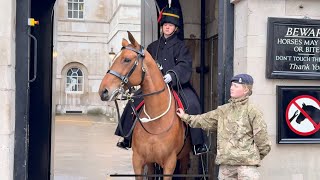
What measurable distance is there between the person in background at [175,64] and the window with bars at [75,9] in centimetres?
3049

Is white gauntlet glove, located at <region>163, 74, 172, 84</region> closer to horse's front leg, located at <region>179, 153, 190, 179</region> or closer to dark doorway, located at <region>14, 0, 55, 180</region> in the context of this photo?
horse's front leg, located at <region>179, 153, 190, 179</region>

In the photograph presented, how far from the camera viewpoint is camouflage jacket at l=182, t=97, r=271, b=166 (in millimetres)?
4730

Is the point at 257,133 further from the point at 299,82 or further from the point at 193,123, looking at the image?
the point at 299,82

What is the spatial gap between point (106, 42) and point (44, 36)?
27.5 meters

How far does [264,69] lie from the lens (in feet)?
18.1

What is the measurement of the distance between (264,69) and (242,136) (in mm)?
1037

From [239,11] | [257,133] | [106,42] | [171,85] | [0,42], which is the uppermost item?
[106,42]

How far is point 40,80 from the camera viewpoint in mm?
7891

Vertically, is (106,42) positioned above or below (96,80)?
above

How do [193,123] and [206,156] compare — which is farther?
[206,156]

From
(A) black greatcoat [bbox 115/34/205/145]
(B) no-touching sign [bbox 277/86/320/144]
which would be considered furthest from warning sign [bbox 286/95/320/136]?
(A) black greatcoat [bbox 115/34/205/145]

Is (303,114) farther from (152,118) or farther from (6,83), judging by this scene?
(6,83)

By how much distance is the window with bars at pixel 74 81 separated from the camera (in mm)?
35188

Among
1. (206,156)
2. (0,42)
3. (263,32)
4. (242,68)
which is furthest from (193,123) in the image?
(206,156)
